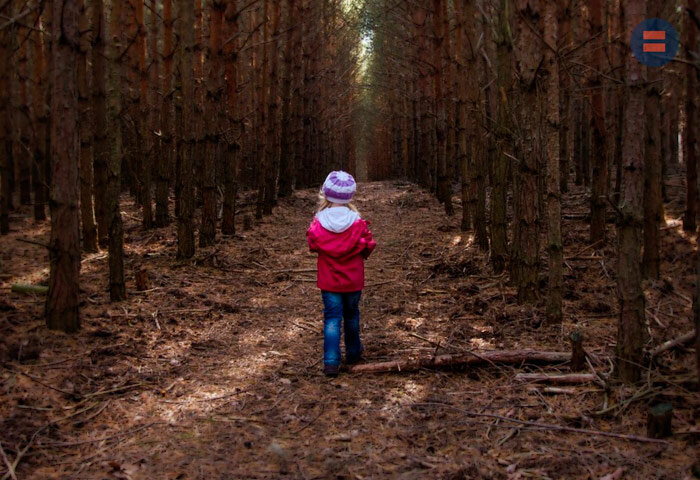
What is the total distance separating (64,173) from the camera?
455 cm

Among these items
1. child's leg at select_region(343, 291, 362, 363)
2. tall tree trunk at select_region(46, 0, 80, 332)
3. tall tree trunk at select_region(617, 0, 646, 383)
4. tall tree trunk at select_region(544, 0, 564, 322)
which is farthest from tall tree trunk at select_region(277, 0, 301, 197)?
tall tree trunk at select_region(617, 0, 646, 383)

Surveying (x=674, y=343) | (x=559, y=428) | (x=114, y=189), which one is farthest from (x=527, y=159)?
(x=114, y=189)

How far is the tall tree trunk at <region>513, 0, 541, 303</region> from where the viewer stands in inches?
187

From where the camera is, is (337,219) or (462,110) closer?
(337,219)

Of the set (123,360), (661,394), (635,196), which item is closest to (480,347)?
(661,394)

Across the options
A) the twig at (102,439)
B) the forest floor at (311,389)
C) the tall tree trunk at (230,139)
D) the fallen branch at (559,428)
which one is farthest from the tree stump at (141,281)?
the fallen branch at (559,428)

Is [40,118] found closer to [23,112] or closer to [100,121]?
[23,112]

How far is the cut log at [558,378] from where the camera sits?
11.7ft

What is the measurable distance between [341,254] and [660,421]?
2449mm

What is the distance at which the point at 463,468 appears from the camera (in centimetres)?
271

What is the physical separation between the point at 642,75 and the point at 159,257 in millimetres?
7168

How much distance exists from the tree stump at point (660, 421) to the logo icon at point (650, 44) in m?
1.80

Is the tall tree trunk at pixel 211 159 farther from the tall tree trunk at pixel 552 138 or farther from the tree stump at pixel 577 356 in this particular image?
the tree stump at pixel 577 356

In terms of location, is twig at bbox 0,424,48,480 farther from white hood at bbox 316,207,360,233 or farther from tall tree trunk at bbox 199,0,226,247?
tall tree trunk at bbox 199,0,226,247
